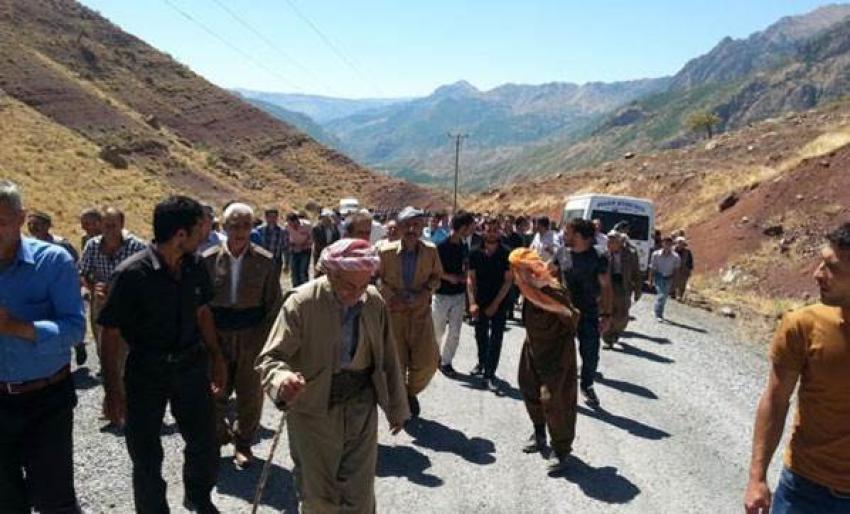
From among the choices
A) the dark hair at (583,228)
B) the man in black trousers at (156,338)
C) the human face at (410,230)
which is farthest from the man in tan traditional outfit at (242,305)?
the dark hair at (583,228)

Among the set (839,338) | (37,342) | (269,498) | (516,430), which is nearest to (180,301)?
(37,342)

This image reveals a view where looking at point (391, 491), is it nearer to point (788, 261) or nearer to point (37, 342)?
point (37, 342)

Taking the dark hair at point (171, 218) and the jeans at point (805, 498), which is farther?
the dark hair at point (171, 218)

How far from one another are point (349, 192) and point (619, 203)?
195 feet

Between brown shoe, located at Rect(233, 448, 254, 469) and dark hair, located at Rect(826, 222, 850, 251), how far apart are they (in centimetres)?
452

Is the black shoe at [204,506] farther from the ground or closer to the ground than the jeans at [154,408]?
closer to the ground

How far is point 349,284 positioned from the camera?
3822mm

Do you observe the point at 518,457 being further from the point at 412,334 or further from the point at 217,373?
the point at 217,373

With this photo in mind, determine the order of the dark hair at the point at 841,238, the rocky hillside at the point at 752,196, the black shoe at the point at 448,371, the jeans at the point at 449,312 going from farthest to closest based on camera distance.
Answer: the rocky hillside at the point at 752,196
the black shoe at the point at 448,371
the jeans at the point at 449,312
the dark hair at the point at 841,238

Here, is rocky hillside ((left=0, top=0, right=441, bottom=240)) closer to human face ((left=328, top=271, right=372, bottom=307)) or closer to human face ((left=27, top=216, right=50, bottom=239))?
human face ((left=27, top=216, right=50, bottom=239))

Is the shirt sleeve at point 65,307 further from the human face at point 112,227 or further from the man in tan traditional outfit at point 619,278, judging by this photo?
the man in tan traditional outfit at point 619,278

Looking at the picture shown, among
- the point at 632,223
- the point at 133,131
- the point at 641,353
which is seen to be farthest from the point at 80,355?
the point at 133,131

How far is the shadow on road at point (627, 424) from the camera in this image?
7488mm

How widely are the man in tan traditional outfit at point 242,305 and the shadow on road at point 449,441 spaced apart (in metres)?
1.71
